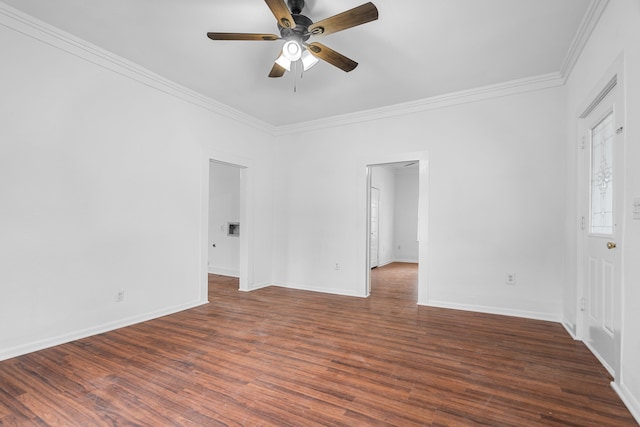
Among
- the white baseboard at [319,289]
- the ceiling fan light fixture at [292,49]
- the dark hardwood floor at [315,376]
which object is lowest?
the white baseboard at [319,289]

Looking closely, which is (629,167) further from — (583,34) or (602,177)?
(583,34)

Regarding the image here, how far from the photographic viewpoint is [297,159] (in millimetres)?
5379

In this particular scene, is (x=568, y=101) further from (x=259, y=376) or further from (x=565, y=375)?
(x=259, y=376)

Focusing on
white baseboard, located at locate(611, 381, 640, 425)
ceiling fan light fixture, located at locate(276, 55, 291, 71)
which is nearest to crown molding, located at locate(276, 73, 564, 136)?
ceiling fan light fixture, located at locate(276, 55, 291, 71)

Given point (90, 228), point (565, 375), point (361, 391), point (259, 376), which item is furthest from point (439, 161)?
point (90, 228)

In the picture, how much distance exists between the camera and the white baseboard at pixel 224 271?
20.2 feet

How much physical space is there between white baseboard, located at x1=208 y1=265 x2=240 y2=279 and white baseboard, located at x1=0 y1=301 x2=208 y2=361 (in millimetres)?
2180

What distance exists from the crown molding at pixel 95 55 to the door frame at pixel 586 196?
419 cm

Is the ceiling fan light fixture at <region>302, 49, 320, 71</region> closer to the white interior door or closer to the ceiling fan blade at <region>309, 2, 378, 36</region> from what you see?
the ceiling fan blade at <region>309, 2, 378, 36</region>

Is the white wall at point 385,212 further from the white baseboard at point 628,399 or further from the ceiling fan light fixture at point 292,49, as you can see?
the white baseboard at point 628,399

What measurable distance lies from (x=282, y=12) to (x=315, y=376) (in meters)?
2.58

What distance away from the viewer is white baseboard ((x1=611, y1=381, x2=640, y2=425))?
1.79 meters

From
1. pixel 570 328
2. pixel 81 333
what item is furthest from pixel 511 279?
pixel 81 333

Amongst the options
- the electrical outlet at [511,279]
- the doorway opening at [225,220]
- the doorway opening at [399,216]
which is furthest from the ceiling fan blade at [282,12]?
the doorway opening at [399,216]
